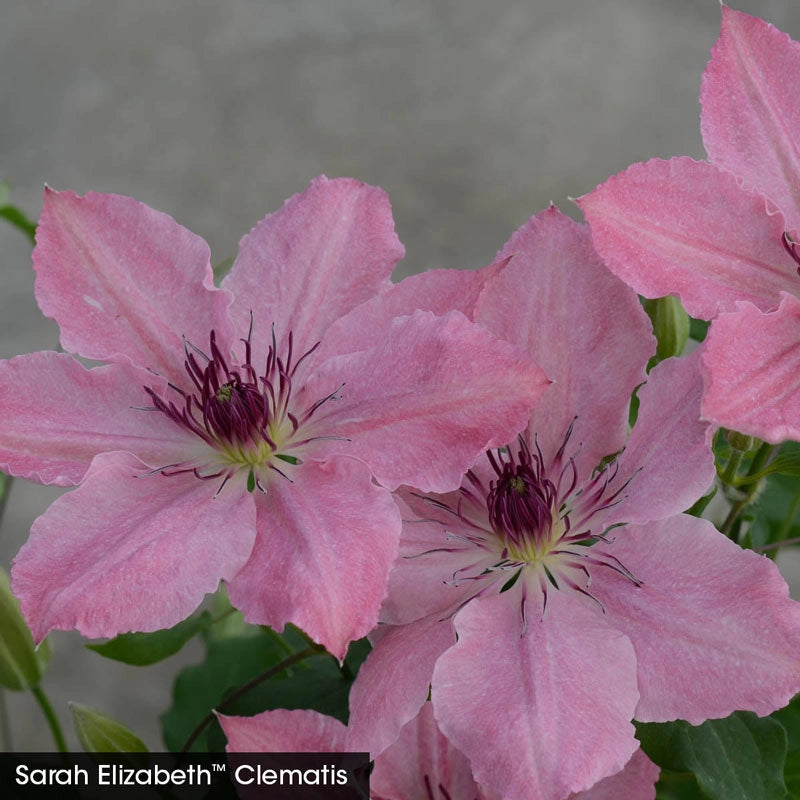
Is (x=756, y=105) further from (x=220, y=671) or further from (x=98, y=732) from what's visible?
(x=220, y=671)

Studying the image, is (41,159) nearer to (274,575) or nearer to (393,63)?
(393,63)

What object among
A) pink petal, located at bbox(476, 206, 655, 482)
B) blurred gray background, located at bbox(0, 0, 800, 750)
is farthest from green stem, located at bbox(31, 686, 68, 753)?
blurred gray background, located at bbox(0, 0, 800, 750)

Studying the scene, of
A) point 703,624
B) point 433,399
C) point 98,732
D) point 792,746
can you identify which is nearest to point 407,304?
point 433,399

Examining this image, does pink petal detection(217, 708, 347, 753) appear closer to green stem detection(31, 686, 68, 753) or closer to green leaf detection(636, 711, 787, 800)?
green leaf detection(636, 711, 787, 800)

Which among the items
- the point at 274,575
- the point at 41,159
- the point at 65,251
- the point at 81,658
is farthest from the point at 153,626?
the point at 41,159

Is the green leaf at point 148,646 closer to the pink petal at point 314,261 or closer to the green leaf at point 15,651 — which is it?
the green leaf at point 15,651

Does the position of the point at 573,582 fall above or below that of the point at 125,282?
below

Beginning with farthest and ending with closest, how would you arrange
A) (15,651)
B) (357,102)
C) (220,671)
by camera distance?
(357,102)
(220,671)
(15,651)

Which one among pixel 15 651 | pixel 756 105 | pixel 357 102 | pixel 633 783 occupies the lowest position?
pixel 633 783
